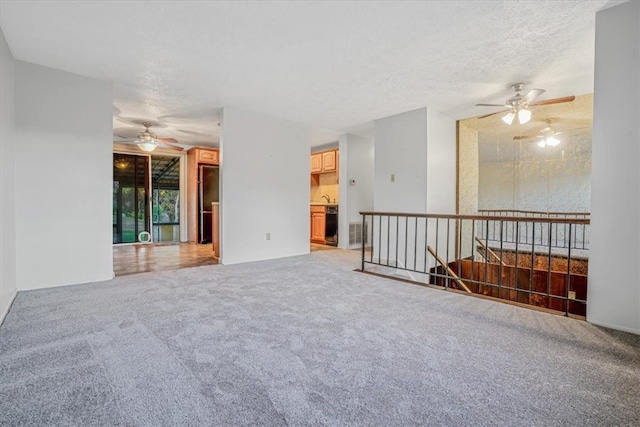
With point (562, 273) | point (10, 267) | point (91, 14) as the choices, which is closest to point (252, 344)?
point (10, 267)

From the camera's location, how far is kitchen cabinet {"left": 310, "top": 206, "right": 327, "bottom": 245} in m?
7.03

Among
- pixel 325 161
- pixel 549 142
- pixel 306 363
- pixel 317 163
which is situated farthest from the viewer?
pixel 317 163

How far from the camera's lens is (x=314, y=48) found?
2846mm

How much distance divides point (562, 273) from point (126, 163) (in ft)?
29.9

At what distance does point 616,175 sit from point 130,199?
8410 millimetres

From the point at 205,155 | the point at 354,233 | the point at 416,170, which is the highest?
the point at 205,155

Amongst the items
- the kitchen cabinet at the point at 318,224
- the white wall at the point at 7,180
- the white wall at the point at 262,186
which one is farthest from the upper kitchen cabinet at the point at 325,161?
the white wall at the point at 7,180

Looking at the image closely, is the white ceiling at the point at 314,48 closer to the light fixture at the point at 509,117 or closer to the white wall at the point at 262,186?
the light fixture at the point at 509,117

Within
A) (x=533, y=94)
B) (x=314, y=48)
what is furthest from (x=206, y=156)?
(x=533, y=94)

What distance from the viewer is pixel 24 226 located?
312cm

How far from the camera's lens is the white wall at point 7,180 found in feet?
8.09

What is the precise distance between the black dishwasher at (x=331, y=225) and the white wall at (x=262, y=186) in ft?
4.09

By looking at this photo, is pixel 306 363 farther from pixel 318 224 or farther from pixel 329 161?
pixel 329 161

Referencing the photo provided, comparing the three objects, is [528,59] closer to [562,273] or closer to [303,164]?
[562,273]
